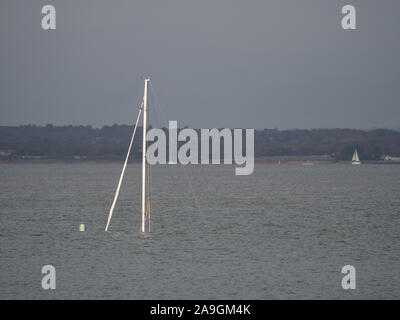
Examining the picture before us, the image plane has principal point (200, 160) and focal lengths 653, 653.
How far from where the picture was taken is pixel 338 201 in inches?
4395

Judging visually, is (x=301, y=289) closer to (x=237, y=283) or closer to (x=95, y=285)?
(x=237, y=283)

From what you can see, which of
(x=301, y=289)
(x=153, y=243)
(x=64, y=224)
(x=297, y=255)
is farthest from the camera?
(x=64, y=224)

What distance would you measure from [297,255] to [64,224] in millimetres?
30377

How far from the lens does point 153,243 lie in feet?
182

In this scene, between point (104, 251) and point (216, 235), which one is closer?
point (104, 251)

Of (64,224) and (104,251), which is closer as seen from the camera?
(104,251)

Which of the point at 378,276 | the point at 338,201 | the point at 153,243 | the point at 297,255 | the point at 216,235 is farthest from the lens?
the point at 338,201

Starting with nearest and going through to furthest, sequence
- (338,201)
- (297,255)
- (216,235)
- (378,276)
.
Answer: (378,276)
(297,255)
(216,235)
(338,201)
